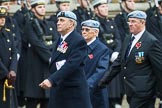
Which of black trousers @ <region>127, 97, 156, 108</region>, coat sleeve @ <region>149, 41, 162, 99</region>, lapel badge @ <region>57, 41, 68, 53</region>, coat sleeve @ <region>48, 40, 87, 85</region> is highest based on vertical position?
lapel badge @ <region>57, 41, 68, 53</region>

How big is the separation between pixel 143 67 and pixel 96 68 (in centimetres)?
111

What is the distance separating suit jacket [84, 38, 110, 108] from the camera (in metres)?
11.0

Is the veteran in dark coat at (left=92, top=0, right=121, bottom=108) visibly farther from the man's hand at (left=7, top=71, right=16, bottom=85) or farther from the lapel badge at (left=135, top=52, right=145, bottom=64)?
the lapel badge at (left=135, top=52, right=145, bottom=64)

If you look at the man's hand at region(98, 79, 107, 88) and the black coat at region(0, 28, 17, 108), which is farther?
the black coat at region(0, 28, 17, 108)

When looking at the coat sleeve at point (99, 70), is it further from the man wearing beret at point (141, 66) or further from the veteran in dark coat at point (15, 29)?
the veteran in dark coat at point (15, 29)

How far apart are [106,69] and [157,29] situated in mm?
3967

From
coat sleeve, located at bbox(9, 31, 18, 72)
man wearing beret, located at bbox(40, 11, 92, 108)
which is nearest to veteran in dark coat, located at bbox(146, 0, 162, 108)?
coat sleeve, located at bbox(9, 31, 18, 72)

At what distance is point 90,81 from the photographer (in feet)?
35.6

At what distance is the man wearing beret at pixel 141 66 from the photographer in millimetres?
10109

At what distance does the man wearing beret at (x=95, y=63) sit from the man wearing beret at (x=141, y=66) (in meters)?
0.69

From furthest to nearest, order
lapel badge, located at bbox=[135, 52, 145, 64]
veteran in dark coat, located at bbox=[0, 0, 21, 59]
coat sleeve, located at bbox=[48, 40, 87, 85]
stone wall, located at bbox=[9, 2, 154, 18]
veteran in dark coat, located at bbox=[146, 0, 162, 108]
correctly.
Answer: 1. stone wall, located at bbox=[9, 2, 154, 18]
2. veteran in dark coat, located at bbox=[146, 0, 162, 108]
3. veteran in dark coat, located at bbox=[0, 0, 21, 59]
4. lapel badge, located at bbox=[135, 52, 145, 64]
5. coat sleeve, located at bbox=[48, 40, 87, 85]

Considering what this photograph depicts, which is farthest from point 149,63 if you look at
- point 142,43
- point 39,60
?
point 39,60

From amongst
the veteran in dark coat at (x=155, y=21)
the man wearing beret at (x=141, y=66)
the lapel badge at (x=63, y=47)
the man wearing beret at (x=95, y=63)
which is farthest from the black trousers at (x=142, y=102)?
the veteran in dark coat at (x=155, y=21)

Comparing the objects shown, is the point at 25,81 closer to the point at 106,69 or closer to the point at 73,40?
the point at 106,69
